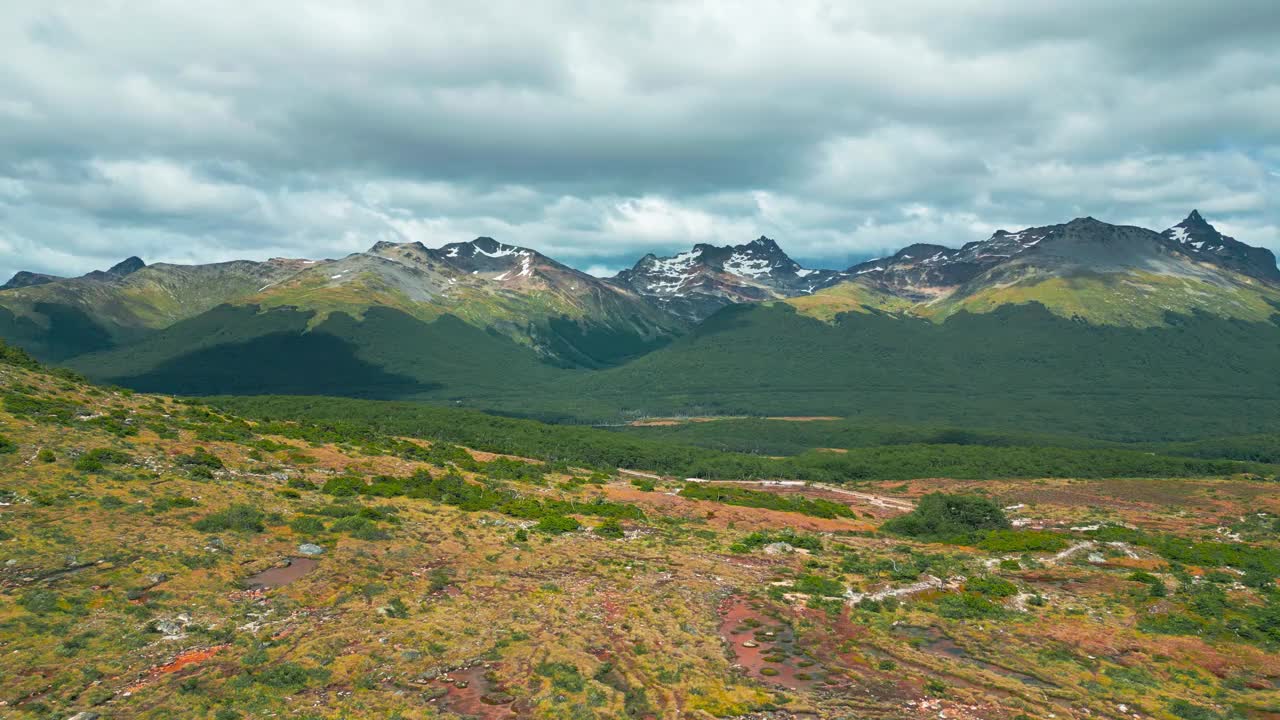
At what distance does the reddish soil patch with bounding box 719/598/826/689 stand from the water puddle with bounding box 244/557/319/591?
20.4 metres

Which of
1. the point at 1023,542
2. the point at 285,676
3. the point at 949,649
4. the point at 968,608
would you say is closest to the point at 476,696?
the point at 285,676

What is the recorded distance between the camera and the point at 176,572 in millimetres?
29688

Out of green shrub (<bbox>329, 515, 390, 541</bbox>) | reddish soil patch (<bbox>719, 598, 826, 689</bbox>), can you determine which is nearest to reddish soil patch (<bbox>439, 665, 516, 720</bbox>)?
reddish soil patch (<bbox>719, 598, 826, 689</bbox>)

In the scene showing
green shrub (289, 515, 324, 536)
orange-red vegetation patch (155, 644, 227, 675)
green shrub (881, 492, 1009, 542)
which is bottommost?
green shrub (881, 492, 1009, 542)

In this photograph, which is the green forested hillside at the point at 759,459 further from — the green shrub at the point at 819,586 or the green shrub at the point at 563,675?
the green shrub at the point at 563,675

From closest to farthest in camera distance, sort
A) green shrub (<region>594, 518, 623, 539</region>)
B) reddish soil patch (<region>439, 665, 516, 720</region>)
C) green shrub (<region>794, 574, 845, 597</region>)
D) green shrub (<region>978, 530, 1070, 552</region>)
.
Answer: reddish soil patch (<region>439, 665, 516, 720</region>) < green shrub (<region>794, 574, 845, 597</region>) < green shrub (<region>594, 518, 623, 539</region>) < green shrub (<region>978, 530, 1070, 552</region>)

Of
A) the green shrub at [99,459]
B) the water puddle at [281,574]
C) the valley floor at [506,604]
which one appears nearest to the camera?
the valley floor at [506,604]

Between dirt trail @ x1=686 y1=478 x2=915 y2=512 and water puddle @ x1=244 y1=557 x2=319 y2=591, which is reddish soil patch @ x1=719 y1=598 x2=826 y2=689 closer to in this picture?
water puddle @ x1=244 y1=557 x2=319 y2=591

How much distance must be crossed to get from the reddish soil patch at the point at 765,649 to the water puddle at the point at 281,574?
20363 mm

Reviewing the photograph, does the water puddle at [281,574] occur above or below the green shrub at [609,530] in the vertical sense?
above

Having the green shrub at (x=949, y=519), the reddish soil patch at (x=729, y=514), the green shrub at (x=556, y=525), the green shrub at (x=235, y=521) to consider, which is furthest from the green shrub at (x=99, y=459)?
the green shrub at (x=949, y=519)

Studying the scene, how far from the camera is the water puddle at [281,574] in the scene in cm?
3086

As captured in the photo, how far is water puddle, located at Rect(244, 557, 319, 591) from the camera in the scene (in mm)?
30859

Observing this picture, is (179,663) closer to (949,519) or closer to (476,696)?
(476,696)
